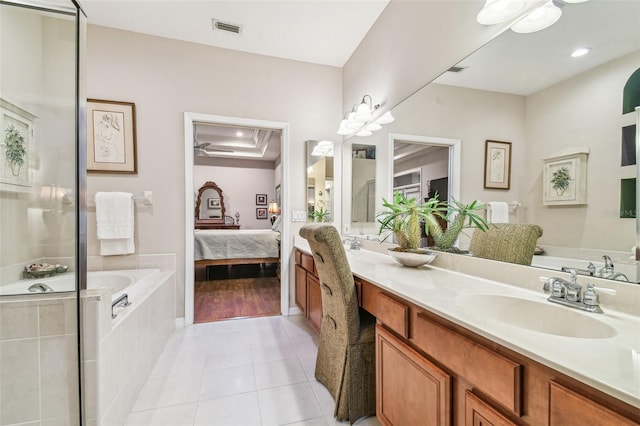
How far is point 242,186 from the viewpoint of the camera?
6.98 m

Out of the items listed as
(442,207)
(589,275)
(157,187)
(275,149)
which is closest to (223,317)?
(157,187)

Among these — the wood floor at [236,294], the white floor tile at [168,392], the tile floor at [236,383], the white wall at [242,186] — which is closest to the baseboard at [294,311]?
the wood floor at [236,294]

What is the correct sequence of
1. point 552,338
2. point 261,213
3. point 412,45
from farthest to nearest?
point 261,213, point 412,45, point 552,338

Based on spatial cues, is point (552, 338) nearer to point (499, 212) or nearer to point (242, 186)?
point (499, 212)

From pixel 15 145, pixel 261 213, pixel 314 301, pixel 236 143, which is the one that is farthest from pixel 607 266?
pixel 261 213

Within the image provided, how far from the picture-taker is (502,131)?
129cm

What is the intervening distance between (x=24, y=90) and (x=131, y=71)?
1203 millimetres

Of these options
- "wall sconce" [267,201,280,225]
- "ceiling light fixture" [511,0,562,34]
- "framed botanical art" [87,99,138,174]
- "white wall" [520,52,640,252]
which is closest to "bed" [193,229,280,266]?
"framed botanical art" [87,99,138,174]

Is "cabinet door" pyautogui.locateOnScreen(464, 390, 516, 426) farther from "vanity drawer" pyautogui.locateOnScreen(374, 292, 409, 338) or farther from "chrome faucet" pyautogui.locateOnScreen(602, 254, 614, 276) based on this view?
"chrome faucet" pyautogui.locateOnScreen(602, 254, 614, 276)

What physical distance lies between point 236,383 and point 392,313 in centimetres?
124

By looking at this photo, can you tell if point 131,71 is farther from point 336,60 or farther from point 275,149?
point 275,149

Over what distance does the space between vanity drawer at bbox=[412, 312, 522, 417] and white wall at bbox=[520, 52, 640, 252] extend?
64 cm

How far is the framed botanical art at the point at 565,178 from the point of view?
0.98m

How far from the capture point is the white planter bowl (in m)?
1.54
